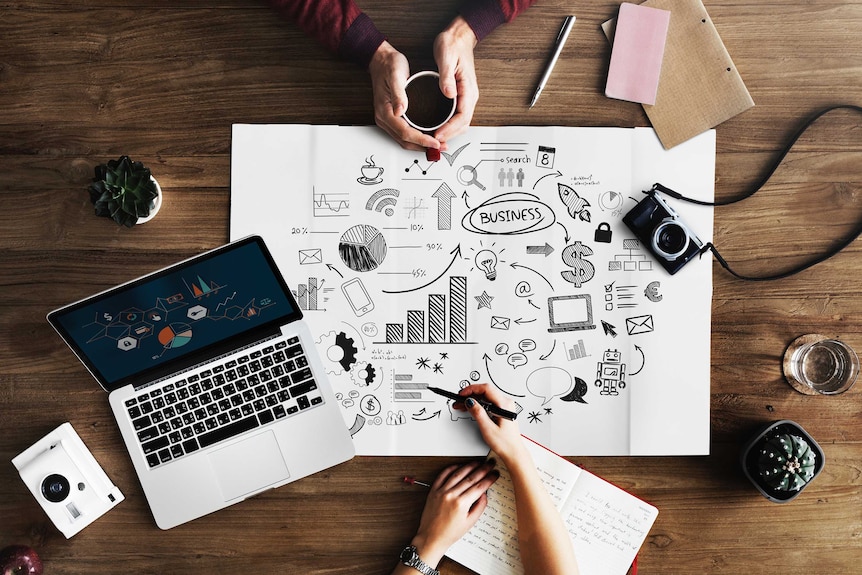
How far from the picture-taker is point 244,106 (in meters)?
1.08

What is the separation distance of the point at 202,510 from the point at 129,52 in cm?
81

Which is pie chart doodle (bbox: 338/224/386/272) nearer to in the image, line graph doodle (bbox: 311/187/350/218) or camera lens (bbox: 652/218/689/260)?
line graph doodle (bbox: 311/187/350/218)

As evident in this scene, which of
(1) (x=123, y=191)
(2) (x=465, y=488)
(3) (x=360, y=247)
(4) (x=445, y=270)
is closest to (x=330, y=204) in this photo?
(3) (x=360, y=247)

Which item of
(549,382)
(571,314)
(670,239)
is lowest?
(549,382)

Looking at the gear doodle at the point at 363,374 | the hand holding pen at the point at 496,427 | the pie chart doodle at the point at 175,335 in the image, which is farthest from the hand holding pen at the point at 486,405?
the pie chart doodle at the point at 175,335

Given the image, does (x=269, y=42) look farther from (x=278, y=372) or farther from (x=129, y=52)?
(x=278, y=372)

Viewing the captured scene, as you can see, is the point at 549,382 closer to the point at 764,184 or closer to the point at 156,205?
the point at 764,184

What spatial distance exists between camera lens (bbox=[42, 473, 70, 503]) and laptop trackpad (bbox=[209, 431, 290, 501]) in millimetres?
244

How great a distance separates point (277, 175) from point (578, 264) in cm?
55

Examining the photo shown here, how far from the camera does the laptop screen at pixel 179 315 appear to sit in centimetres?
101

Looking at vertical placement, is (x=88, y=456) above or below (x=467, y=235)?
below

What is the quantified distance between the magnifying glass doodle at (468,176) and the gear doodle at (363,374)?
0.36m

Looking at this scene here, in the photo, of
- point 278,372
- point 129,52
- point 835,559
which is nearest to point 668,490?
point 835,559

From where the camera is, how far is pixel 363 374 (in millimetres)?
1066
